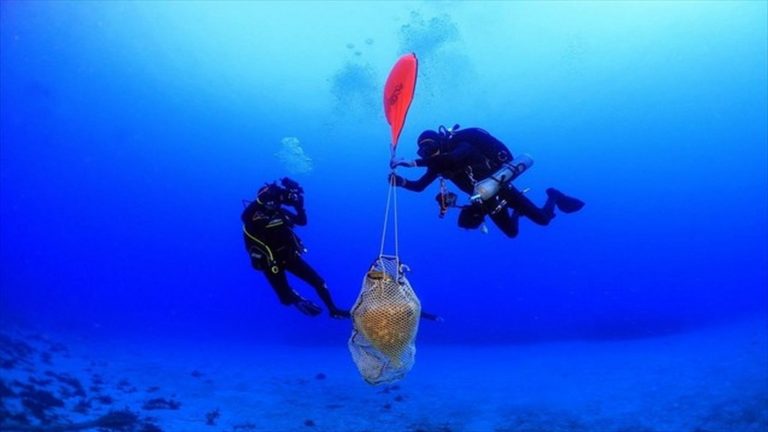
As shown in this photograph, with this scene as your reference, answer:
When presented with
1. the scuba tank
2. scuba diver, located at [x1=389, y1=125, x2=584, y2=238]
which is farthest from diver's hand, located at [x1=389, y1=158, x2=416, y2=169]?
the scuba tank

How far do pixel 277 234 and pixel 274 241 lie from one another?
11cm

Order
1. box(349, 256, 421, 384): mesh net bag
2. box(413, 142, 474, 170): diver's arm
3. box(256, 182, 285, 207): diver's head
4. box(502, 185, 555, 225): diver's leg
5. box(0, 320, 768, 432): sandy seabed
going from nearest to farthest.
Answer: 1. box(349, 256, 421, 384): mesh net bag
2. box(413, 142, 474, 170): diver's arm
3. box(256, 182, 285, 207): diver's head
4. box(502, 185, 555, 225): diver's leg
5. box(0, 320, 768, 432): sandy seabed

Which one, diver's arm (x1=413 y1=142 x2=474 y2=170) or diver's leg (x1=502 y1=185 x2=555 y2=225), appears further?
diver's leg (x1=502 y1=185 x2=555 y2=225)

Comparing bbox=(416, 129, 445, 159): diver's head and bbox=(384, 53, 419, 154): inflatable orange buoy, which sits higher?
bbox=(416, 129, 445, 159): diver's head

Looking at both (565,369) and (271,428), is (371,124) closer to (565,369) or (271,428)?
(565,369)

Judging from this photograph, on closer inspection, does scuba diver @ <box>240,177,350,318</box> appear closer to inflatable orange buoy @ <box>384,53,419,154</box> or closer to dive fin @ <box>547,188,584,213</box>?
inflatable orange buoy @ <box>384,53,419,154</box>

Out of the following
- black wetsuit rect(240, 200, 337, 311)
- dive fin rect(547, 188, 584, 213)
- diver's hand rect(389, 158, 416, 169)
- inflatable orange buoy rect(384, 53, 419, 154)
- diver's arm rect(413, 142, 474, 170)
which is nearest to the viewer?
inflatable orange buoy rect(384, 53, 419, 154)

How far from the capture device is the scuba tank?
6.48 m

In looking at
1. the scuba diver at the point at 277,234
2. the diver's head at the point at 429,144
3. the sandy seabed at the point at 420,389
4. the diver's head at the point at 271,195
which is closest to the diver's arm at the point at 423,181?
the diver's head at the point at 429,144

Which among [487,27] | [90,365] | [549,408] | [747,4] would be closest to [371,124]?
[487,27]

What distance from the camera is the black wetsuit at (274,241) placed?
6.98 metres

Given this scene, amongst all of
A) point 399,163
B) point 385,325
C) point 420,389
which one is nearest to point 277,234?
point 399,163

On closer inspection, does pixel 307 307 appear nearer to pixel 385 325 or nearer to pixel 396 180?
pixel 396 180

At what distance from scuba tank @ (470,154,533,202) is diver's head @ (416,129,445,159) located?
72cm
